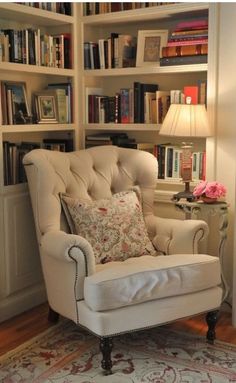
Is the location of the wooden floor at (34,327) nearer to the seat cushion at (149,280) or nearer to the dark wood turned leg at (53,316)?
the dark wood turned leg at (53,316)

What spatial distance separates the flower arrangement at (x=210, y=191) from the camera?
303 centimetres

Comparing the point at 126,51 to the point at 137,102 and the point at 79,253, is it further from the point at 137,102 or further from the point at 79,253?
the point at 79,253

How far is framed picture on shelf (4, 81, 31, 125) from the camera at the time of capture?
10.6 feet

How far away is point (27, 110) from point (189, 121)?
1087mm

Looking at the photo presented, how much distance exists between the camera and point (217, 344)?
9.33 ft

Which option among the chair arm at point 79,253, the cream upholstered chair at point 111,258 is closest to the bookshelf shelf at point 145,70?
the cream upholstered chair at point 111,258

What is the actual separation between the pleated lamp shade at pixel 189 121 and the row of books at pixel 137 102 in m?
0.23

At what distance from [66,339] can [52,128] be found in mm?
1414

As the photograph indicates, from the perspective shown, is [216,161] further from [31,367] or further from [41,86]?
[31,367]

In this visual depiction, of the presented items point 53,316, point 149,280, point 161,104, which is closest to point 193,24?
point 161,104

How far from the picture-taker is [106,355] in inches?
100

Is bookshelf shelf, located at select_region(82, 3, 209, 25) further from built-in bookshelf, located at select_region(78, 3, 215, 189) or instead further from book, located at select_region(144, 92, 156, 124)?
book, located at select_region(144, 92, 156, 124)

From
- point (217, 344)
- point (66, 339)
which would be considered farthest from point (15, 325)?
point (217, 344)

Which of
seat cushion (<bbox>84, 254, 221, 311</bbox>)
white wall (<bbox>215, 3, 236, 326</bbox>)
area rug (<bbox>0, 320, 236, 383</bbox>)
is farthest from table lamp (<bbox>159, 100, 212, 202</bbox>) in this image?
area rug (<bbox>0, 320, 236, 383</bbox>)
